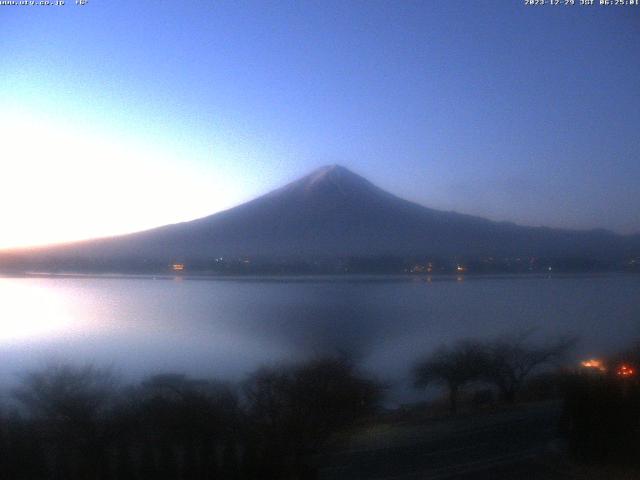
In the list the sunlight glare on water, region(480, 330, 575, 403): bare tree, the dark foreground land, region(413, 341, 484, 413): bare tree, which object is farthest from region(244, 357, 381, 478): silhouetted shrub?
the sunlight glare on water

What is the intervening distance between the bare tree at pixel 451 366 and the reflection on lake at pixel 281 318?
0.13 meters

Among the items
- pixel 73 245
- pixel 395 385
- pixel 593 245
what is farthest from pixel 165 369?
pixel 593 245

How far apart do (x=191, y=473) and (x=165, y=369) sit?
4.39ft

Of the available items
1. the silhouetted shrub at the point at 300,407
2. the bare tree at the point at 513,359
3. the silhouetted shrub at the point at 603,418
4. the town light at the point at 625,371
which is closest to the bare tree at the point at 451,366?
the bare tree at the point at 513,359

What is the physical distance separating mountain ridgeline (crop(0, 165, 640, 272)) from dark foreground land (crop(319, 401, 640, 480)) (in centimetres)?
207

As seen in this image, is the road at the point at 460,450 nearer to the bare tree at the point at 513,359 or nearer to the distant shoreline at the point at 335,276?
the bare tree at the point at 513,359

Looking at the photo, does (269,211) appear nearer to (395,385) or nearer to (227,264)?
(227,264)

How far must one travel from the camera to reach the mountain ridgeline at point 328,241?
23.5 feet

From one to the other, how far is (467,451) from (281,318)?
2324 millimetres

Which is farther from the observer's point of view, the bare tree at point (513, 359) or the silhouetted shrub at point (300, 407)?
the bare tree at point (513, 359)

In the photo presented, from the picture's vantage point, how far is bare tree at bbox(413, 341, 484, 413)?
645 centimetres

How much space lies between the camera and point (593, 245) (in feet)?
24.5

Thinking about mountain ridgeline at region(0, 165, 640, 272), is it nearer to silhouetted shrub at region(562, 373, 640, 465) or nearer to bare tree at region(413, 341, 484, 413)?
bare tree at region(413, 341, 484, 413)

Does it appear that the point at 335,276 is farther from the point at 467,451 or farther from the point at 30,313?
the point at 30,313
